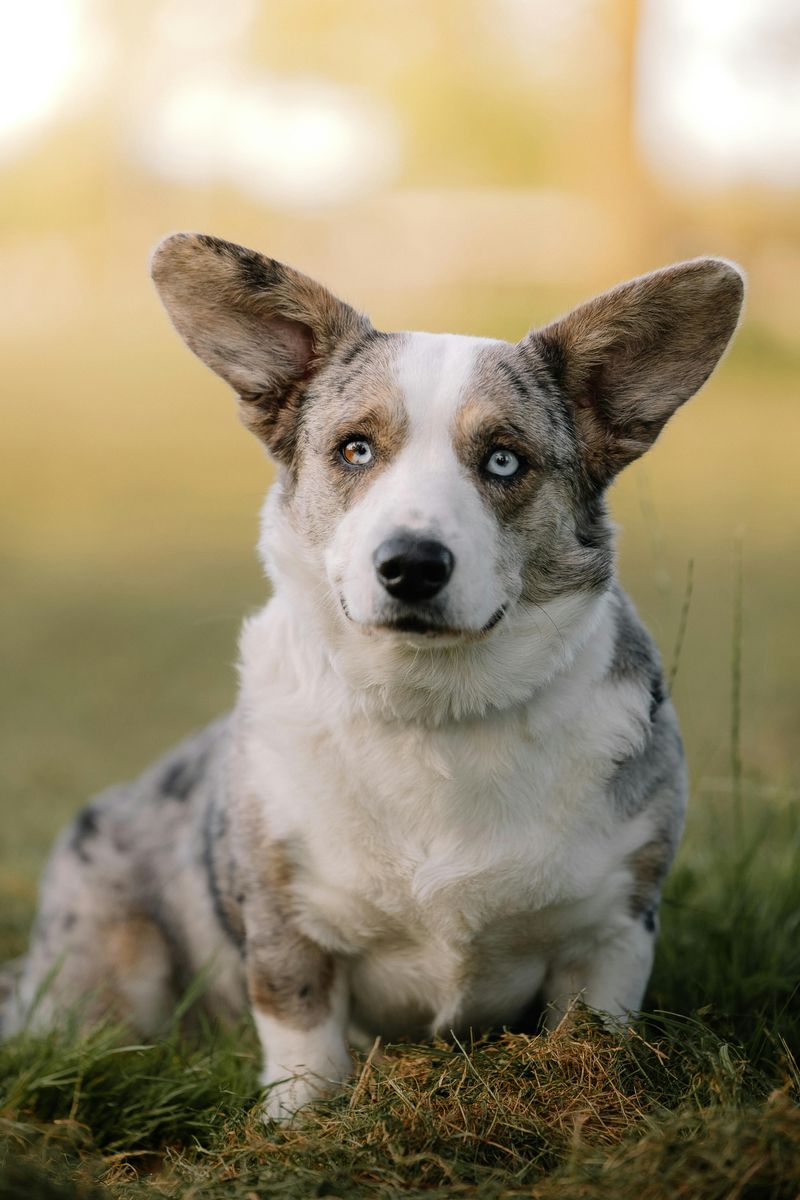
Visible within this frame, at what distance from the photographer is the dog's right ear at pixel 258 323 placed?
300 cm

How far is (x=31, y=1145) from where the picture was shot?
2.55 meters

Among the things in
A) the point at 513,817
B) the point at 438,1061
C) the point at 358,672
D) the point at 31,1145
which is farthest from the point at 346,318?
the point at 31,1145

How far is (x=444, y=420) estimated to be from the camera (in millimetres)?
2740

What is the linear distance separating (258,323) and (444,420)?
1.92 feet

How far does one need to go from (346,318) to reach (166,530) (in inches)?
242

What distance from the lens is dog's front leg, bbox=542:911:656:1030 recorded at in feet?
9.77

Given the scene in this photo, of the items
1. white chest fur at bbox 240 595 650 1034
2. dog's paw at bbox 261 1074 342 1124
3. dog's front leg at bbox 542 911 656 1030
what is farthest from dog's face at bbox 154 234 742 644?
dog's paw at bbox 261 1074 342 1124

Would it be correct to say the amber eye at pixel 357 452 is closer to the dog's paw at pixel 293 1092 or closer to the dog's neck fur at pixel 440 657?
the dog's neck fur at pixel 440 657

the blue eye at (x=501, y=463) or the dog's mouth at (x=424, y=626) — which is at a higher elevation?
the blue eye at (x=501, y=463)

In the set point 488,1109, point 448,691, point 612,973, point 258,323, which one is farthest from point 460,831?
point 258,323

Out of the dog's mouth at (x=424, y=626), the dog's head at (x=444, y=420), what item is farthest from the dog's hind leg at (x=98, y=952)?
the dog's mouth at (x=424, y=626)

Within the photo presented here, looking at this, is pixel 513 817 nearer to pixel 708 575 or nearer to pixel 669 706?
pixel 669 706

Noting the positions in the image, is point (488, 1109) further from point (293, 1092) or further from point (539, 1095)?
point (293, 1092)

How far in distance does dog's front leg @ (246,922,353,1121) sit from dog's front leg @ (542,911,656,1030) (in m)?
0.49
